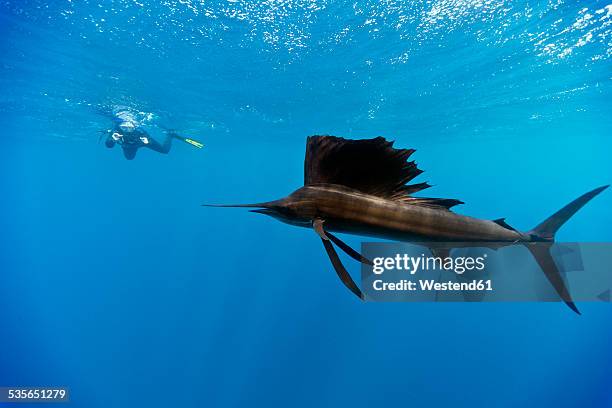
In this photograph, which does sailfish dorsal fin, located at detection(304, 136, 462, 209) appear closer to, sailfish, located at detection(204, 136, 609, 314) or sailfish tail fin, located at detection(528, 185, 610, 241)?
sailfish, located at detection(204, 136, 609, 314)

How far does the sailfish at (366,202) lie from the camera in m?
1.53

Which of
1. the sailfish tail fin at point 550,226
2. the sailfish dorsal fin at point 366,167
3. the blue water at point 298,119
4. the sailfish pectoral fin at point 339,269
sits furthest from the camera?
the blue water at point 298,119

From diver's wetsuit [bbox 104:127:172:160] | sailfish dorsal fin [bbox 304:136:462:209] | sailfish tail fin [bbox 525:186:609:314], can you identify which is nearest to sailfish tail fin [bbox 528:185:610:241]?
sailfish tail fin [bbox 525:186:609:314]

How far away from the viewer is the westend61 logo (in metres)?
2.11

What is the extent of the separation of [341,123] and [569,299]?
57.3 ft

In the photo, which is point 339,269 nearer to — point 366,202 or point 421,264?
point 366,202

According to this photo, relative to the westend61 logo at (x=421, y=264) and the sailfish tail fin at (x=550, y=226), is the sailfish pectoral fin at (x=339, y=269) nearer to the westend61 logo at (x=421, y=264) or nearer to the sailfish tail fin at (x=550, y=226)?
the westend61 logo at (x=421, y=264)

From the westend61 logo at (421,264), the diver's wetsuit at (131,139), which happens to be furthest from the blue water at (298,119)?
the westend61 logo at (421,264)

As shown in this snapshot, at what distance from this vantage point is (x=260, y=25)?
26.9ft

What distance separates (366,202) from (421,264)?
90 centimetres

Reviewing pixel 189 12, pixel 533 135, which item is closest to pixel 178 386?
pixel 189 12

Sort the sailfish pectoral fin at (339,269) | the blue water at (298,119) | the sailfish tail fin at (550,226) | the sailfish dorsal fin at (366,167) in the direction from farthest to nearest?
the blue water at (298,119) → the sailfish tail fin at (550,226) → the sailfish dorsal fin at (366,167) → the sailfish pectoral fin at (339,269)

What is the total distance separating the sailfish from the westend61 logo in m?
0.39

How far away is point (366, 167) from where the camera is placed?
1.60m
